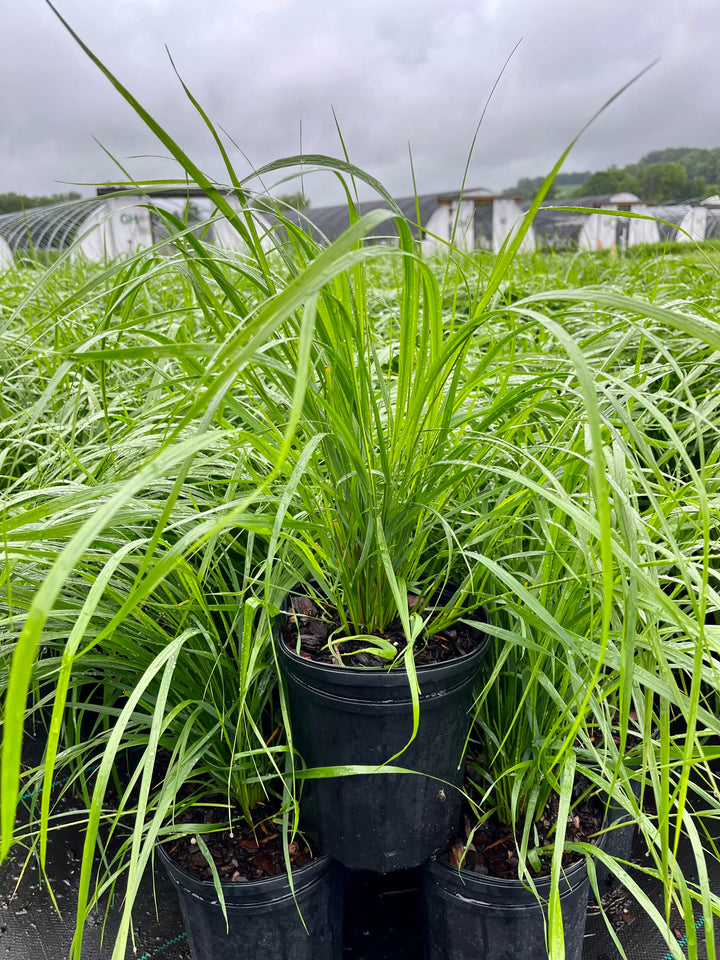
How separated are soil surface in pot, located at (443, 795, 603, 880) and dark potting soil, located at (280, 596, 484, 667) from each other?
0.66ft

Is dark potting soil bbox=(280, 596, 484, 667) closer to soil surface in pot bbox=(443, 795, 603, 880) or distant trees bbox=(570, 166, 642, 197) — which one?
soil surface in pot bbox=(443, 795, 603, 880)

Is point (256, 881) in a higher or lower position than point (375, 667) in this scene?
lower

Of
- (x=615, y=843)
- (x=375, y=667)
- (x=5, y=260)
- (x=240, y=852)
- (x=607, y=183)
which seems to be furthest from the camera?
(x=607, y=183)

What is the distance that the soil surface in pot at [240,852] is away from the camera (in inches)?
27.6

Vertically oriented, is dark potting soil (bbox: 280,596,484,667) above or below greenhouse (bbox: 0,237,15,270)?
below

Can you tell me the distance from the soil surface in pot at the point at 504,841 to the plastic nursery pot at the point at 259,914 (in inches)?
5.8

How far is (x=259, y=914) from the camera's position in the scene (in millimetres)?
674

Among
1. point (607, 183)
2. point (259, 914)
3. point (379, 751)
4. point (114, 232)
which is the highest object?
point (607, 183)

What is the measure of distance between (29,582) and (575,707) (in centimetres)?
60

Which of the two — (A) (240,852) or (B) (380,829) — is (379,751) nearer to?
(B) (380,829)

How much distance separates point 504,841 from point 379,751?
23 cm

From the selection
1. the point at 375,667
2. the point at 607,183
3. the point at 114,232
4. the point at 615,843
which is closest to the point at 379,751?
the point at 375,667

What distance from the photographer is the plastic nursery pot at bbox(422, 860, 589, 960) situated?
2.17 feet

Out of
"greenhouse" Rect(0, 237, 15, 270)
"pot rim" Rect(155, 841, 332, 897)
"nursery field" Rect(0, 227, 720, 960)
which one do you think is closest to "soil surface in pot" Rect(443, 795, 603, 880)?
"nursery field" Rect(0, 227, 720, 960)
